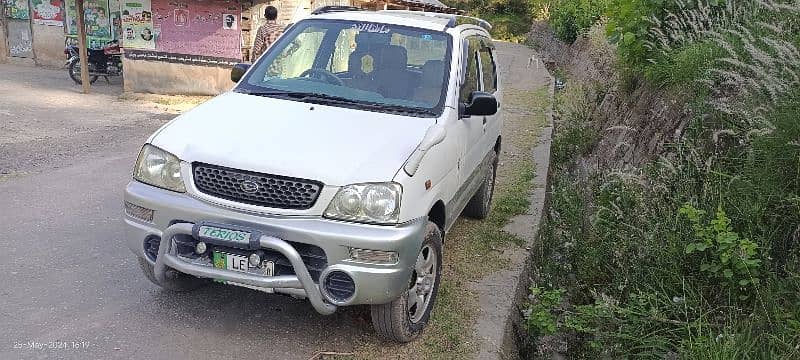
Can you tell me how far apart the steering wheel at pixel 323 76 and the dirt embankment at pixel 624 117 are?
105 inches

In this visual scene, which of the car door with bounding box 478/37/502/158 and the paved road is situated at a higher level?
the car door with bounding box 478/37/502/158

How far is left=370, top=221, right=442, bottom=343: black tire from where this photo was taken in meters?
3.87

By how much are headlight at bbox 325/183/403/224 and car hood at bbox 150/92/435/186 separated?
5 centimetres

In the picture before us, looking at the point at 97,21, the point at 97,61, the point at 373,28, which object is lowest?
the point at 97,61

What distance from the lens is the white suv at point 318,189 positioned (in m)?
3.54

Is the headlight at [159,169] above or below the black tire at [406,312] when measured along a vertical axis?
above

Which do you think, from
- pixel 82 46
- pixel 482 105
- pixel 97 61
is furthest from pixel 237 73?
pixel 97 61

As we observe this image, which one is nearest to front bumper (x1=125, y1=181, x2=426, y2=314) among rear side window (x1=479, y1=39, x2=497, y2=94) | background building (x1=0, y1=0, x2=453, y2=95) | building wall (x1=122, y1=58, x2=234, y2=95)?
rear side window (x1=479, y1=39, x2=497, y2=94)

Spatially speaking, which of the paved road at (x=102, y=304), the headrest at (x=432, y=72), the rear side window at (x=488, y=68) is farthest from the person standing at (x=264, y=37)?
the headrest at (x=432, y=72)

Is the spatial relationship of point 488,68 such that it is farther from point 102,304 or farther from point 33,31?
point 33,31

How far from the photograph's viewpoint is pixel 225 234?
3535 millimetres

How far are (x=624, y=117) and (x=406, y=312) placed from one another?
5.84 metres

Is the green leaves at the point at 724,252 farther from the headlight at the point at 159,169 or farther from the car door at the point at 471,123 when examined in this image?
the headlight at the point at 159,169

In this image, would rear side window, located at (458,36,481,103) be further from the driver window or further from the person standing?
the person standing
